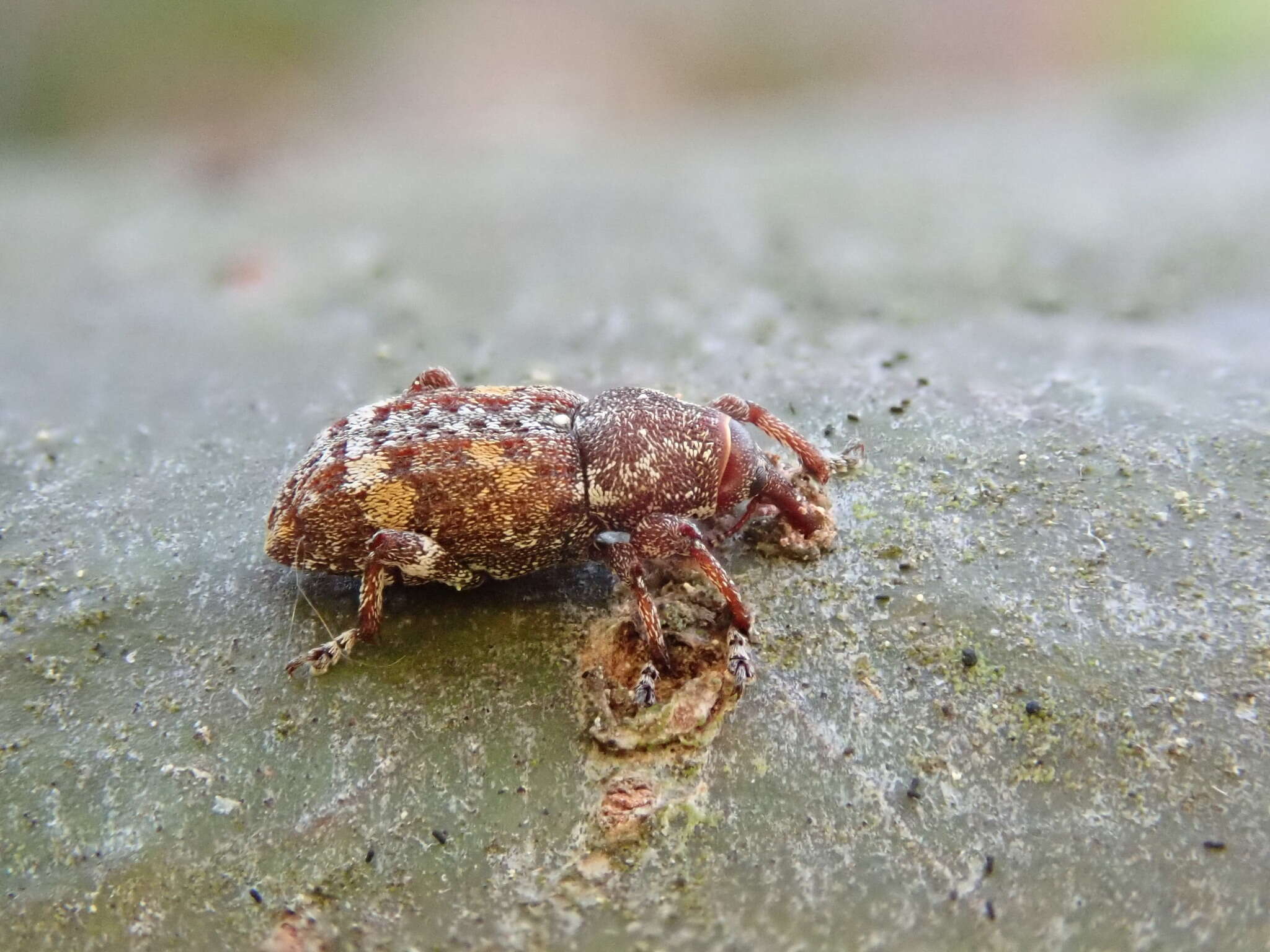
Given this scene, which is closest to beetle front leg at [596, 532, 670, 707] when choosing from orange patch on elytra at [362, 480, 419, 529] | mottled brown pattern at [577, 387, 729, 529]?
mottled brown pattern at [577, 387, 729, 529]

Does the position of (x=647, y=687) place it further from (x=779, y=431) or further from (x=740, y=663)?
(x=779, y=431)

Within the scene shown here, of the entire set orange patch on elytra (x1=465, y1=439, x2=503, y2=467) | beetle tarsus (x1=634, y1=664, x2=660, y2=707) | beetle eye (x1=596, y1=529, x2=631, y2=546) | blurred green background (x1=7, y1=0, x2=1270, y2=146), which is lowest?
beetle tarsus (x1=634, y1=664, x2=660, y2=707)

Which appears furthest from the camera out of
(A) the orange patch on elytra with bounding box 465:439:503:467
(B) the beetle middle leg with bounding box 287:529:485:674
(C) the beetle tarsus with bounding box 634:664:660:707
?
(A) the orange patch on elytra with bounding box 465:439:503:467

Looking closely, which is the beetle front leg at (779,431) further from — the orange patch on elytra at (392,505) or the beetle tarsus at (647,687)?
the orange patch on elytra at (392,505)

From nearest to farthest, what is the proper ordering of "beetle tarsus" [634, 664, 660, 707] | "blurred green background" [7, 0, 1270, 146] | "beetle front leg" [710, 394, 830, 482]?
"beetle tarsus" [634, 664, 660, 707] < "beetle front leg" [710, 394, 830, 482] < "blurred green background" [7, 0, 1270, 146]

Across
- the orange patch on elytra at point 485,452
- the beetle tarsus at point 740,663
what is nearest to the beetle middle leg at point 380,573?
the orange patch on elytra at point 485,452

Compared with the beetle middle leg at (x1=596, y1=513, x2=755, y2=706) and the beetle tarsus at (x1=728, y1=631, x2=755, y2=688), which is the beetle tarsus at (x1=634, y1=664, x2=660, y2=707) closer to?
the beetle middle leg at (x1=596, y1=513, x2=755, y2=706)
